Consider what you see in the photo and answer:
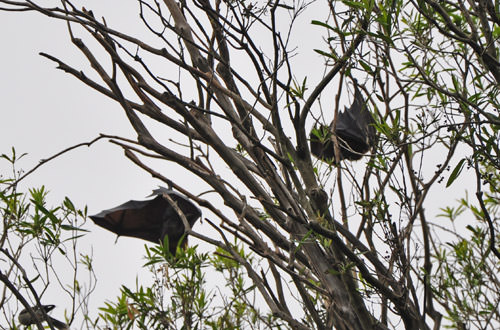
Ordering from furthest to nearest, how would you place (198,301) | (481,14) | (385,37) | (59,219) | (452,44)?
(198,301), (59,219), (452,44), (385,37), (481,14)

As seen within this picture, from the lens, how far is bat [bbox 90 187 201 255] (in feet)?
12.9

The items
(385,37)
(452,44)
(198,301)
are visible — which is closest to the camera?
(385,37)

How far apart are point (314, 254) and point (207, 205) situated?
1.69ft

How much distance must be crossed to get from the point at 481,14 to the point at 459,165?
55 centimetres

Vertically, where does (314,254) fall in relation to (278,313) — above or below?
above

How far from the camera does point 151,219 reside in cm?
421

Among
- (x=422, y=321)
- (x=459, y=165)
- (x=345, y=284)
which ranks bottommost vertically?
(x=422, y=321)

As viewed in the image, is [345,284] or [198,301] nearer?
[345,284]

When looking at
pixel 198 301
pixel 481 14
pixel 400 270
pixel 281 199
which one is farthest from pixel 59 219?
pixel 481 14

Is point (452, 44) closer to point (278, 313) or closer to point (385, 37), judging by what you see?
point (385, 37)

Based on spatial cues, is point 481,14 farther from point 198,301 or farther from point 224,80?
point 198,301

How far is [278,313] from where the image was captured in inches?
93.4

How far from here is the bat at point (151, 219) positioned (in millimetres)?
3932

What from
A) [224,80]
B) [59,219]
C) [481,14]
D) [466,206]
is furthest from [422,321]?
[59,219]
